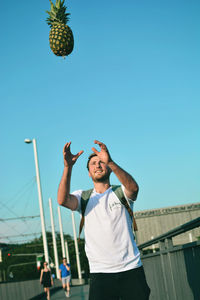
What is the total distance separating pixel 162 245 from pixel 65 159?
8.88 feet

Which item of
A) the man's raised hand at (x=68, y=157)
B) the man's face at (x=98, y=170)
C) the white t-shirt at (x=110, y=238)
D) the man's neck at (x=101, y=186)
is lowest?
the white t-shirt at (x=110, y=238)

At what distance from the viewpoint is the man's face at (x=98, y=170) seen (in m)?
3.87

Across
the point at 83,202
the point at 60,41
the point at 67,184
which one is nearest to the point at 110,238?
the point at 83,202

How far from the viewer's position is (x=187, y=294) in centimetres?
468

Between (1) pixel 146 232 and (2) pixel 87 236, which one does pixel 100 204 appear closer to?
(2) pixel 87 236

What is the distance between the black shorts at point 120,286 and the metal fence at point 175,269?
2.27 feet

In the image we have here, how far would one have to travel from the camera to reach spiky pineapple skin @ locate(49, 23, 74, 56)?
3.69 metres

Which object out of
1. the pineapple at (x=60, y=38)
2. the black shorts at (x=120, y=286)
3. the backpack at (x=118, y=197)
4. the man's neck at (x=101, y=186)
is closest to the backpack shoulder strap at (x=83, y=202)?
the backpack at (x=118, y=197)

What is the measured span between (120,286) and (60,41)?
2275 mm

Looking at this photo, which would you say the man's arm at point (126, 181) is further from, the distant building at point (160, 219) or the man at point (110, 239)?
the distant building at point (160, 219)

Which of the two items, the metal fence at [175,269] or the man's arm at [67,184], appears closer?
the man's arm at [67,184]

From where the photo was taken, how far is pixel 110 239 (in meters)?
3.63

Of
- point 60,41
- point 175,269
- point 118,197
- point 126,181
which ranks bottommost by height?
point 175,269

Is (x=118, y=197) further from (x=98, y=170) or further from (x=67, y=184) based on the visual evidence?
(x=67, y=184)
